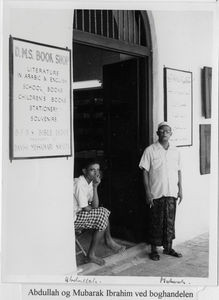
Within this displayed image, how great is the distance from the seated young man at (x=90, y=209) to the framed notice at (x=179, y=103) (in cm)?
62

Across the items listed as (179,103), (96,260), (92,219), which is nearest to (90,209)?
(92,219)

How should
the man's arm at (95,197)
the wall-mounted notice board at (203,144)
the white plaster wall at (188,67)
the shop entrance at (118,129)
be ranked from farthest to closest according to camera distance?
the shop entrance at (118,129) < the man's arm at (95,197) < the wall-mounted notice board at (203,144) < the white plaster wall at (188,67)

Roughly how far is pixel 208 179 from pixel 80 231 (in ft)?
2.95

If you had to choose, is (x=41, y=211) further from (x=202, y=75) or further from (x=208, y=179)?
(x=202, y=75)

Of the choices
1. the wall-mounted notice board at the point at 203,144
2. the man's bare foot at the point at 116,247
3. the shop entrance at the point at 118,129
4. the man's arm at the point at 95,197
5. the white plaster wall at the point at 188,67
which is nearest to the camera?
the white plaster wall at the point at 188,67

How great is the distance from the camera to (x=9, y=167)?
2188mm

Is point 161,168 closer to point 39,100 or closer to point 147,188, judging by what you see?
point 147,188

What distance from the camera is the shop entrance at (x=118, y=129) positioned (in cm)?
304

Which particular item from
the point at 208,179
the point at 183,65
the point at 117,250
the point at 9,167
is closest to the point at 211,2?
the point at 183,65

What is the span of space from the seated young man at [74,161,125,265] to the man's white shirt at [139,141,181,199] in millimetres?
390

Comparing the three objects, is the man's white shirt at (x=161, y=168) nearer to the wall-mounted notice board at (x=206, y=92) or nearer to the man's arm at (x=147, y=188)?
the man's arm at (x=147, y=188)

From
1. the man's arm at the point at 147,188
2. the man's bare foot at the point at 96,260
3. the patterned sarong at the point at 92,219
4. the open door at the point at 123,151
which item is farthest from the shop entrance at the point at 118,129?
the man's bare foot at the point at 96,260

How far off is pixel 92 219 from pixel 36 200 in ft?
1.70

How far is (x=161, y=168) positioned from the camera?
9.38 ft
